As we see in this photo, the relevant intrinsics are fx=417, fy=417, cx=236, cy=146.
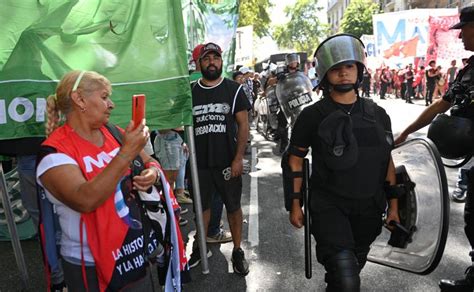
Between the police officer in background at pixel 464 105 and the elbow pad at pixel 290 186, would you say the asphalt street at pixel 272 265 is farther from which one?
the elbow pad at pixel 290 186

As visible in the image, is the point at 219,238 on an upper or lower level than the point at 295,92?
lower

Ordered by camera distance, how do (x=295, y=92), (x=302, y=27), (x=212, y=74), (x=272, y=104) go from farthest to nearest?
1. (x=302, y=27)
2. (x=272, y=104)
3. (x=295, y=92)
4. (x=212, y=74)

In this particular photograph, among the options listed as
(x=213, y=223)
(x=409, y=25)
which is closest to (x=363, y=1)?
(x=409, y=25)

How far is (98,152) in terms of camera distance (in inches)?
75.5

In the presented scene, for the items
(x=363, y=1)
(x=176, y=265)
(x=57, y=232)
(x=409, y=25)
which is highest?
(x=363, y=1)

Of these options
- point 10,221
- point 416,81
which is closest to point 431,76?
point 416,81

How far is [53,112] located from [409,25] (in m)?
19.9

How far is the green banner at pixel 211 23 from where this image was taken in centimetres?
621

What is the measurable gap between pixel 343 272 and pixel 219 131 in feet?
5.62

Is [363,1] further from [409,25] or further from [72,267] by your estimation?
[72,267]

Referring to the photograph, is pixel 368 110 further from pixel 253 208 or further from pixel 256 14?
pixel 256 14

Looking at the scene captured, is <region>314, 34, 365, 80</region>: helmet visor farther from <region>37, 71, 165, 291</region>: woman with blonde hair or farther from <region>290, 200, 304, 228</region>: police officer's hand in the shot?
<region>37, 71, 165, 291</region>: woman with blonde hair

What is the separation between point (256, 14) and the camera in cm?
2480

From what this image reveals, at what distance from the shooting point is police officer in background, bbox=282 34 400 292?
90.0 inches
